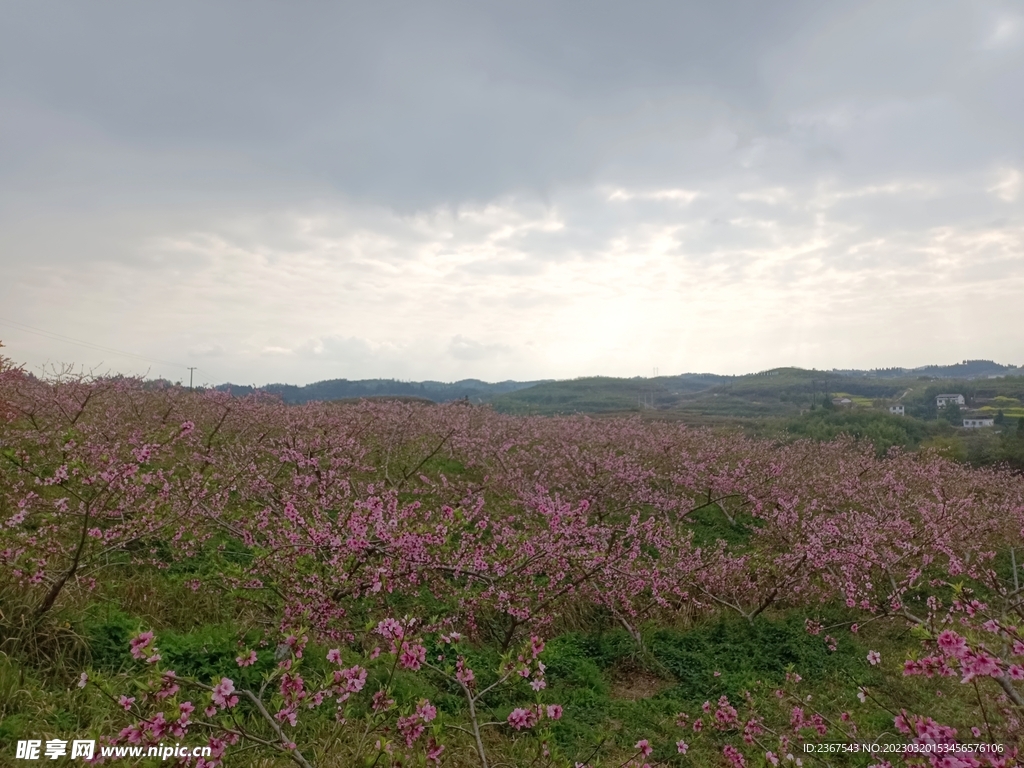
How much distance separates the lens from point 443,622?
22.3 ft

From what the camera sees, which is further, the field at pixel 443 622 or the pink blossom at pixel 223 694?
the field at pixel 443 622

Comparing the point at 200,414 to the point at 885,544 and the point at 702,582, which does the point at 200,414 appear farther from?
the point at 885,544

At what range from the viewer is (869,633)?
968cm

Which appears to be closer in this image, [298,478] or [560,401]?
[298,478]

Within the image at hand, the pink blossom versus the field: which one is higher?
the pink blossom

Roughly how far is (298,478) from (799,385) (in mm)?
148164

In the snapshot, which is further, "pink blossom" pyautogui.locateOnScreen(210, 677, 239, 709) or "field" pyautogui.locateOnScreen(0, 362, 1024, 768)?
"field" pyautogui.locateOnScreen(0, 362, 1024, 768)

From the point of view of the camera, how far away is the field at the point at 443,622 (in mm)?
4266

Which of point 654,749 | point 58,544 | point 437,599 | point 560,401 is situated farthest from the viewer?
point 560,401

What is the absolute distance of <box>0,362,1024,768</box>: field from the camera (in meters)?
4.27

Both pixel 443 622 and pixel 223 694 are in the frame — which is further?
pixel 443 622

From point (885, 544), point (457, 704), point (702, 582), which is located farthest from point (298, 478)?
point (885, 544)

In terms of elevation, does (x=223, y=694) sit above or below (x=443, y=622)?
above

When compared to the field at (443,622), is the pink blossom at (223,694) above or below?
above
